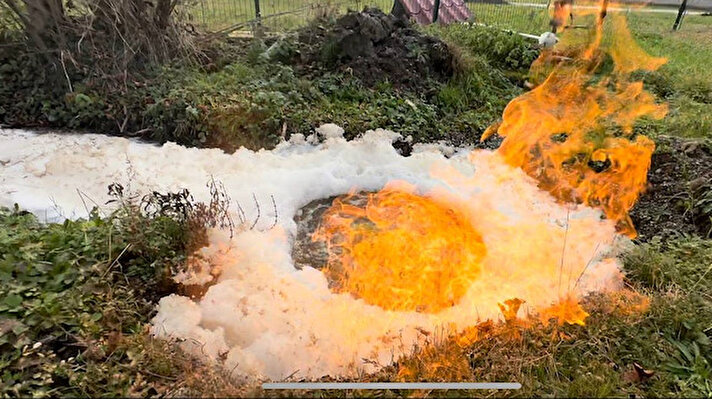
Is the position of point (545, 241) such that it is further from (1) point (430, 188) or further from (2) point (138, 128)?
(2) point (138, 128)

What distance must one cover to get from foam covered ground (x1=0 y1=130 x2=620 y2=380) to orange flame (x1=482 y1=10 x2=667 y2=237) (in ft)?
0.77

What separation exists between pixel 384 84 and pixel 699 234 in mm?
4107

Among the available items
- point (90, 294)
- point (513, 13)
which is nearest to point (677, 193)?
point (90, 294)

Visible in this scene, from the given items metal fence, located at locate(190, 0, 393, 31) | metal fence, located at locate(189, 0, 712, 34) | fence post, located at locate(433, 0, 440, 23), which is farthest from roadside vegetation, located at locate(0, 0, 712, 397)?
fence post, located at locate(433, 0, 440, 23)

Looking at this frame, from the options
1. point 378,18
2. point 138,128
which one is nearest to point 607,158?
point 378,18

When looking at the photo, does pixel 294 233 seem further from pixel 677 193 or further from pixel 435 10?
pixel 435 10

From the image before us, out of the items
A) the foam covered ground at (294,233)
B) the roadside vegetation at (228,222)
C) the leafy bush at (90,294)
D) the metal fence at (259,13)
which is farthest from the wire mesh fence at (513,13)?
the leafy bush at (90,294)

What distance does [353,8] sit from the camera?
9180 millimetres

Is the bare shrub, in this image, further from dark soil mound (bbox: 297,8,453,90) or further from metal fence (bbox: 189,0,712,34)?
dark soil mound (bbox: 297,8,453,90)

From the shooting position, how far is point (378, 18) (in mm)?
7348

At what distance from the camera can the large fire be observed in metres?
3.63

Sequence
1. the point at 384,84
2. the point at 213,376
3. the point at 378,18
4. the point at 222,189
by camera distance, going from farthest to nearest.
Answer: the point at 378,18
the point at 384,84
the point at 222,189
the point at 213,376

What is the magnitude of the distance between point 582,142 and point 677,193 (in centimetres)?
108

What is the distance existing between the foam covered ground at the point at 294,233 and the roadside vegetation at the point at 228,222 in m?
0.24
